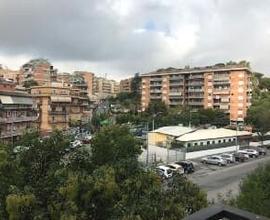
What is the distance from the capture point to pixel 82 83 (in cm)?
13712

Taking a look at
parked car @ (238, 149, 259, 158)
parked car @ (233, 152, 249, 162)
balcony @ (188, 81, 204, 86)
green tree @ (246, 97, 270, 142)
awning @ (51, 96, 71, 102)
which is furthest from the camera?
balcony @ (188, 81, 204, 86)

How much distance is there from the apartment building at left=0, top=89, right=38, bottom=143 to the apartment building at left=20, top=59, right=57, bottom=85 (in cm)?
4615

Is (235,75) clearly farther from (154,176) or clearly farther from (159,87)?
(154,176)

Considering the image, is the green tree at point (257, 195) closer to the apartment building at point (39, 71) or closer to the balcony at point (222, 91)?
the balcony at point (222, 91)

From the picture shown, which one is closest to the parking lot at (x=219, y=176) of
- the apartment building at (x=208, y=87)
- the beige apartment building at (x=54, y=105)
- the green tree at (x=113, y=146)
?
the green tree at (x=113, y=146)

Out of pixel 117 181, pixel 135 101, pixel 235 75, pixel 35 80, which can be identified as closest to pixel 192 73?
pixel 235 75

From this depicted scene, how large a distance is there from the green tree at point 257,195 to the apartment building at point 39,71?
A: 9541cm

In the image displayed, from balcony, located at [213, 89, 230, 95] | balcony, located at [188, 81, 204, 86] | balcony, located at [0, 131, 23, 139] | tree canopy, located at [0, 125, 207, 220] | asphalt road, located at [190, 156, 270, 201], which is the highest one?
balcony, located at [188, 81, 204, 86]

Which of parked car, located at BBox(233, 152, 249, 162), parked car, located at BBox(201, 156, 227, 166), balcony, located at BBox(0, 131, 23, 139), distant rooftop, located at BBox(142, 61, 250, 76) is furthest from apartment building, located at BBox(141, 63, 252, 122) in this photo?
balcony, located at BBox(0, 131, 23, 139)

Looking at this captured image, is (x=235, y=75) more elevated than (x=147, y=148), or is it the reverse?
(x=235, y=75)

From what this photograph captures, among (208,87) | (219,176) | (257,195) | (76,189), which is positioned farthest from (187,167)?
(208,87)

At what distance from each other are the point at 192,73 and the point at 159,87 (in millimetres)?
11456

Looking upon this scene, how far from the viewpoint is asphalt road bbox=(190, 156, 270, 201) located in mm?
Result: 32844

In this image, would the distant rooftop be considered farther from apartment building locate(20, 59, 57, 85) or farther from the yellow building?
the yellow building
